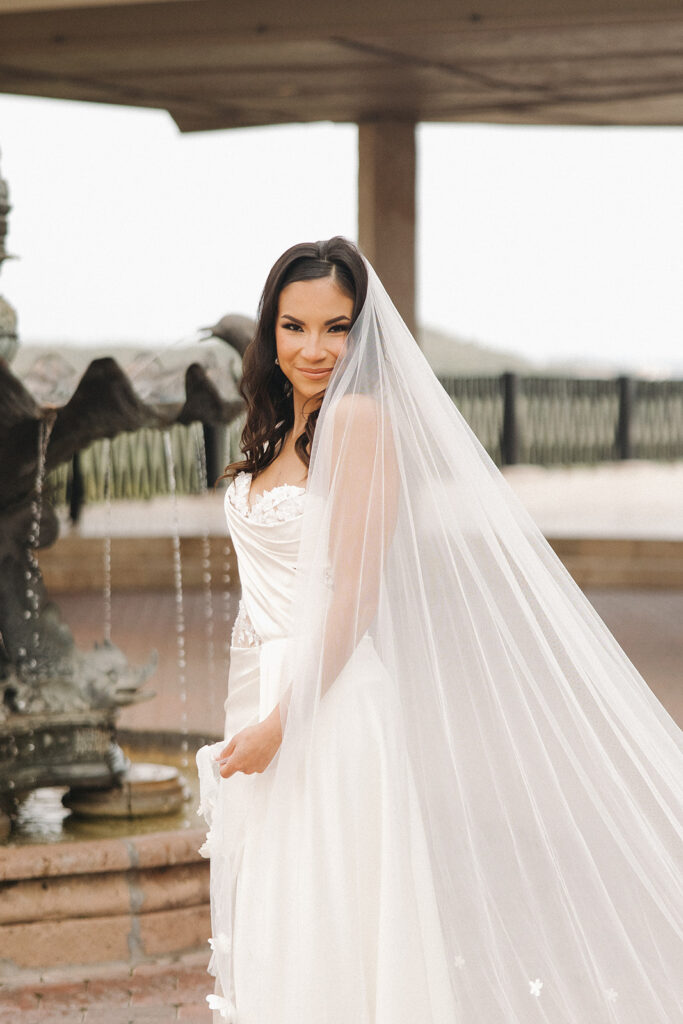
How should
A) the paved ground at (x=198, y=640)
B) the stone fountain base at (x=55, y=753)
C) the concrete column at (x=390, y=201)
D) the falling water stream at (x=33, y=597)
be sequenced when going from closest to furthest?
the stone fountain base at (x=55, y=753)
the falling water stream at (x=33, y=597)
the paved ground at (x=198, y=640)
the concrete column at (x=390, y=201)

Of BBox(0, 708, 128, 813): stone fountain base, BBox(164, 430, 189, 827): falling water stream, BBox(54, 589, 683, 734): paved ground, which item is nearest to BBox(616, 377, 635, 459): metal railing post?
BBox(54, 589, 683, 734): paved ground

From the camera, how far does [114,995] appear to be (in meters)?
3.36

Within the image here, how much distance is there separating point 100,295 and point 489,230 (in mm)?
4103

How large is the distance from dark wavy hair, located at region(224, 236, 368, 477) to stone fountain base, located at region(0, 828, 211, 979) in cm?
162

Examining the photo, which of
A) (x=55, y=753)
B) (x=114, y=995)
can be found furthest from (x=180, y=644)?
(x=114, y=995)

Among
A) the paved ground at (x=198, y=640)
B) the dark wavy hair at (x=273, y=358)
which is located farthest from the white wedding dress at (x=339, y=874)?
the paved ground at (x=198, y=640)

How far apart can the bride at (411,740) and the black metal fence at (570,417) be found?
36.2 feet

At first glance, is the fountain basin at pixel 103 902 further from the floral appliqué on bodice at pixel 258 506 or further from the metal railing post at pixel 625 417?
the metal railing post at pixel 625 417

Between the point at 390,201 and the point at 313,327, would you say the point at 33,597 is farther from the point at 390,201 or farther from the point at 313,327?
the point at 390,201

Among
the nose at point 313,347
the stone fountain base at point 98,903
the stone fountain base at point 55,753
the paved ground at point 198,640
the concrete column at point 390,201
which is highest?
the concrete column at point 390,201

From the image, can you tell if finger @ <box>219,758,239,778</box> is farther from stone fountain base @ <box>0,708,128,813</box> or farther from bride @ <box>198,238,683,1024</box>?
stone fountain base @ <box>0,708,128,813</box>

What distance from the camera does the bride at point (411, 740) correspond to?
6.72ft

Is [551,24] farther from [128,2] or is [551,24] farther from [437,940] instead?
[437,940]

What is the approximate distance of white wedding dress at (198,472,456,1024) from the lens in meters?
2.03
